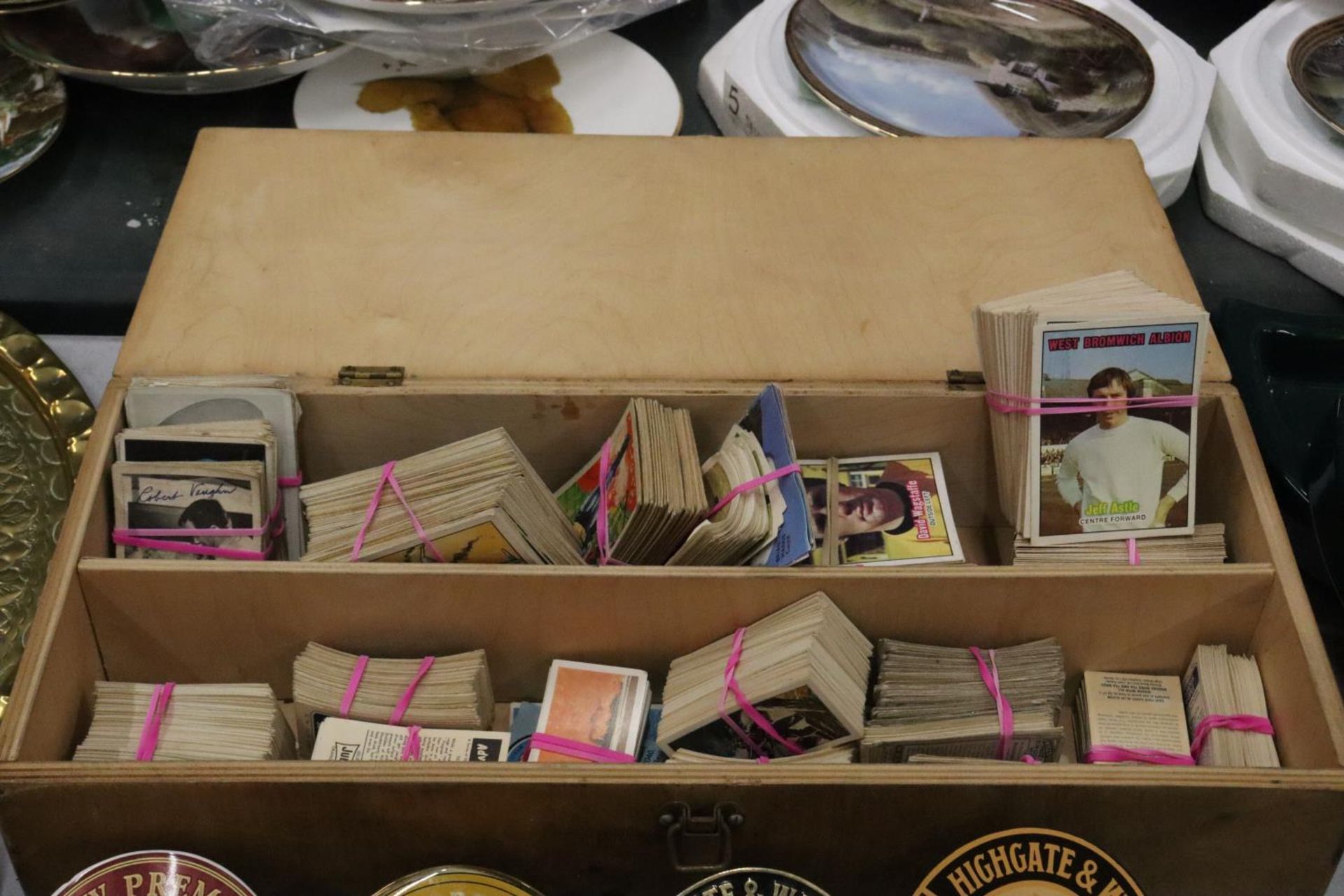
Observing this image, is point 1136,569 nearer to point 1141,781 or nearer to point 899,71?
point 1141,781

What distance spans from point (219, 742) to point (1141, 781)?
3.43 feet

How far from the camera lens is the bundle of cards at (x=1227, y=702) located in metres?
1.47

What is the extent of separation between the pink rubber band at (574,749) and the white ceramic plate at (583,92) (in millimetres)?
1164

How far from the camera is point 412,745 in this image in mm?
1450

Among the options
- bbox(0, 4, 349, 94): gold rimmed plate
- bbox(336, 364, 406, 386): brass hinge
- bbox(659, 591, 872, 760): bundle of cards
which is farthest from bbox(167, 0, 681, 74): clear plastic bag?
bbox(659, 591, 872, 760): bundle of cards

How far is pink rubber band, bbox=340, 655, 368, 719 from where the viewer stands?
147 cm

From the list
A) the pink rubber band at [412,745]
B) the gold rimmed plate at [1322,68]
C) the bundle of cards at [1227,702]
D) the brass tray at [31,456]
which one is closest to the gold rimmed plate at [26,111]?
the brass tray at [31,456]

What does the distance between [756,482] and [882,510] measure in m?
0.27

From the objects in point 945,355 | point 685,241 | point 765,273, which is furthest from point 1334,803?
point 685,241

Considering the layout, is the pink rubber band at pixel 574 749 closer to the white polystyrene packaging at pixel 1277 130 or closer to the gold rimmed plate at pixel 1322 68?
the white polystyrene packaging at pixel 1277 130

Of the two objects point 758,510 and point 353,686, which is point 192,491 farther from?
point 758,510

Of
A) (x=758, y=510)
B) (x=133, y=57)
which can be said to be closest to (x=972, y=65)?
(x=758, y=510)

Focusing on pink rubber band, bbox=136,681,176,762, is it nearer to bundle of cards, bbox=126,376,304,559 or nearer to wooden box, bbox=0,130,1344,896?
wooden box, bbox=0,130,1344,896

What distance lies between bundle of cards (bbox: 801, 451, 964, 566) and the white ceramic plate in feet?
2.68
